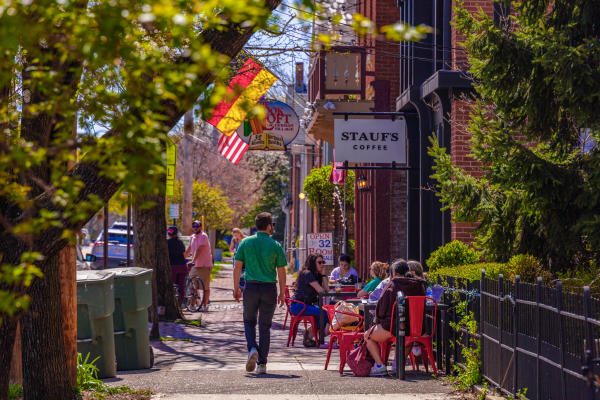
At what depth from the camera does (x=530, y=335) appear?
24.0 ft

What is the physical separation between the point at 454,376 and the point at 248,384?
222cm

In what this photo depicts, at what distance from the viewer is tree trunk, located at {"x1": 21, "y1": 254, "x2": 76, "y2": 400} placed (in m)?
7.30

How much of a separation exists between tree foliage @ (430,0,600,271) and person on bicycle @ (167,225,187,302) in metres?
9.40

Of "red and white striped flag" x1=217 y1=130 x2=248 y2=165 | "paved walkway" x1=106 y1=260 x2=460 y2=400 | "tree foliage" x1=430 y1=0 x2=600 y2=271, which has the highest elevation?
"red and white striped flag" x1=217 y1=130 x2=248 y2=165

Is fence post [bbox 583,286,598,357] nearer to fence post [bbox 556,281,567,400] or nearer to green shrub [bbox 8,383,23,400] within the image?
fence post [bbox 556,281,567,400]

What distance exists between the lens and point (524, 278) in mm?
9281

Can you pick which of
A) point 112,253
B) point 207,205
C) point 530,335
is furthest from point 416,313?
point 207,205

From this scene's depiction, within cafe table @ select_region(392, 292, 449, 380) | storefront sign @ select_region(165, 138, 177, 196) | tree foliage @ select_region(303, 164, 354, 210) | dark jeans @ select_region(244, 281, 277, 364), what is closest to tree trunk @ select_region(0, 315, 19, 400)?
dark jeans @ select_region(244, 281, 277, 364)

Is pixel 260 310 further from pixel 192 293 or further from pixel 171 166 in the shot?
pixel 192 293

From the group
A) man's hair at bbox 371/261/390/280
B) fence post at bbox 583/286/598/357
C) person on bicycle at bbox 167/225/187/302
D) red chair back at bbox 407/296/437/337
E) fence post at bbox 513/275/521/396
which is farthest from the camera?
person on bicycle at bbox 167/225/187/302

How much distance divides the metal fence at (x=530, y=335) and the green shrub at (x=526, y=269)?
517 mm

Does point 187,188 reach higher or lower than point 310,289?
higher

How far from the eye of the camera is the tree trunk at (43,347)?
7305 millimetres

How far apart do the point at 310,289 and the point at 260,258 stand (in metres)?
3.57
